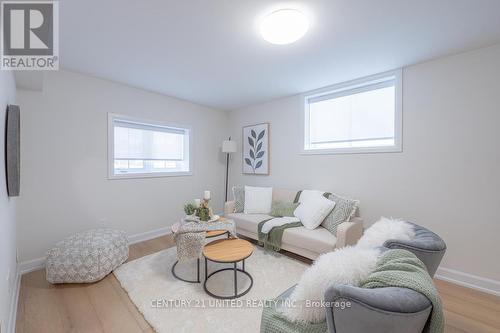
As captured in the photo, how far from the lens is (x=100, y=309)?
1.77m

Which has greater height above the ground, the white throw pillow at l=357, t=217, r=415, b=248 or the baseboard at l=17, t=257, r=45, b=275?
the white throw pillow at l=357, t=217, r=415, b=248

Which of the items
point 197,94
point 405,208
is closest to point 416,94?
point 405,208

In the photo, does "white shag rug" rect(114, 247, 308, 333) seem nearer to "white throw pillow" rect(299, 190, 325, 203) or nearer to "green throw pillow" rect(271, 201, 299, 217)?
"green throw pillow" rect(271, 201, 299, 217)

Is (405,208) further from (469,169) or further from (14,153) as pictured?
(14,153)

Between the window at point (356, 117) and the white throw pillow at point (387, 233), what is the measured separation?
61.2 inches

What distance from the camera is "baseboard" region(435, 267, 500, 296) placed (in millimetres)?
2023

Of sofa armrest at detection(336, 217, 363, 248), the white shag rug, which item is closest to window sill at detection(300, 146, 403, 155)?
sofa armrest at detection(336, 217, 363, 248)

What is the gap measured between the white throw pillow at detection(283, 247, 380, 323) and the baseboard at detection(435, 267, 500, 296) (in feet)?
6.73

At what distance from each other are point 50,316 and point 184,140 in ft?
9.51

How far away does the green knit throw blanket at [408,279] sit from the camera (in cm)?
70

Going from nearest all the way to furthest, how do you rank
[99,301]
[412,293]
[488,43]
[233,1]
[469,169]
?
[412,293], [233,1], [99,301], [488,43], [469,169]

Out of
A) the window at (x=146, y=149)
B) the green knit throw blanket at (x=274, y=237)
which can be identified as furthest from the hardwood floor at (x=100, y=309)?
the green knit throw blanket at (x=274, y=237)

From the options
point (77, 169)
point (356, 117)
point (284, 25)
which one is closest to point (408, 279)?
point (284, 25)

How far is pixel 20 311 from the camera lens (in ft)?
5.65
